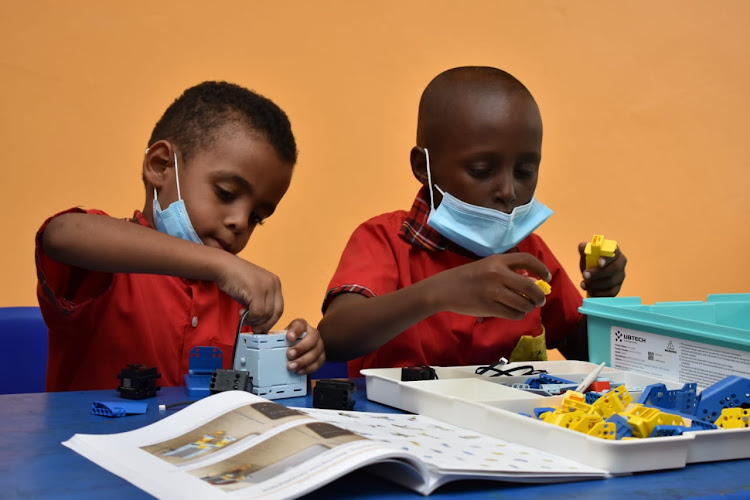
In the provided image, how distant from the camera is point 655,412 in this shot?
649 millimetres

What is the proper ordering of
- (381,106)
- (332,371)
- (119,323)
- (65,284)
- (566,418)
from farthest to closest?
(381,106) → (332,371) → (119,323) → (65,284) → (566,418)

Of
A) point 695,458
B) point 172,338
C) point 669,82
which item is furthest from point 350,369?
Answer: point 669,82

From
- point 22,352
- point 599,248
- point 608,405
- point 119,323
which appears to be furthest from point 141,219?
point 608,405

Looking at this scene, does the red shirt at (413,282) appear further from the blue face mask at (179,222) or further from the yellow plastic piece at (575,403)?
the yellow plastic piece at (575,403)

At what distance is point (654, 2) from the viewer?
2.34 m

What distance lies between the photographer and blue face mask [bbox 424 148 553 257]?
4.09 ft

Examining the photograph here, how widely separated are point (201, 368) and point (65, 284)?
0.26 m

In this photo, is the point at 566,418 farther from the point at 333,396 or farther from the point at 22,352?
the point at 22,352

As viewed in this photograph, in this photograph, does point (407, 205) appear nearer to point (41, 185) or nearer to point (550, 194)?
point (550, 194)

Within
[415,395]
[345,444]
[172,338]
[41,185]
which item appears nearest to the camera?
[345,444]

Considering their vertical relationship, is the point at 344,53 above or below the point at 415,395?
above

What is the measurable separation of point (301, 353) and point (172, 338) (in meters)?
0.40

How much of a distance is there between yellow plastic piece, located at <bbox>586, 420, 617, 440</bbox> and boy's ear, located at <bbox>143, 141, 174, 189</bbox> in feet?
2.99

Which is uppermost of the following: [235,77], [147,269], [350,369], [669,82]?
[669,82]
